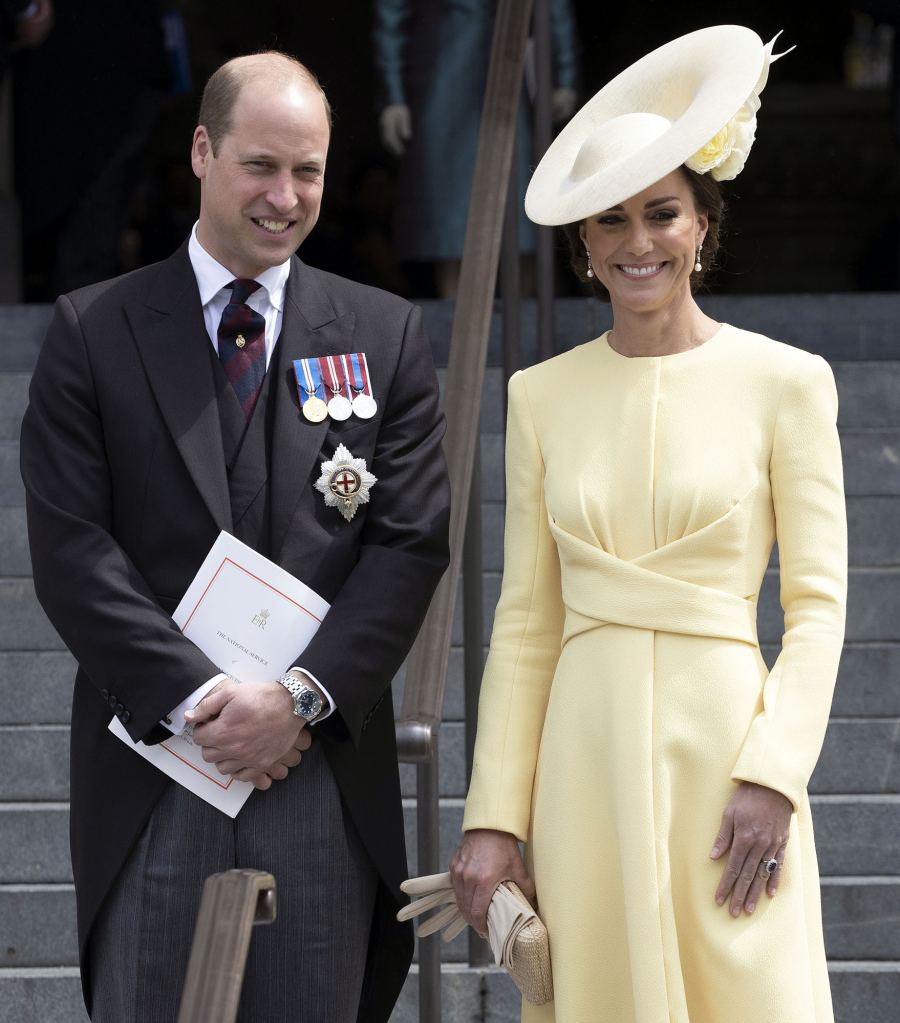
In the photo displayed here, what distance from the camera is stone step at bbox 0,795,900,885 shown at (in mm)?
3561

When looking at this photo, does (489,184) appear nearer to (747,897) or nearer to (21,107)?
(747,897)

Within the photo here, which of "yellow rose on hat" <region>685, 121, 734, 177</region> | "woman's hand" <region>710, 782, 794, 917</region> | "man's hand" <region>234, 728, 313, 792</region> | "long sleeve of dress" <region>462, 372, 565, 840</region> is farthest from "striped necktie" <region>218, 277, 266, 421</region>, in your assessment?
"woman's hand" <region>710, 782, 794, 917</region>

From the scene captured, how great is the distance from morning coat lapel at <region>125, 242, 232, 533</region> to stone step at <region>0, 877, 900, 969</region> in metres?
1.45

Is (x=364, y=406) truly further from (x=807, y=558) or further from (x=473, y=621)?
(x=473, y=621)

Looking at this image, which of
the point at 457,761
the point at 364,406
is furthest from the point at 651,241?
the point at 457,761

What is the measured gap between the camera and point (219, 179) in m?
2.31

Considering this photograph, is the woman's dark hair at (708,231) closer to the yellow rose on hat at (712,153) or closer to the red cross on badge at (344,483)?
the yellow rose on hat at (712,153)

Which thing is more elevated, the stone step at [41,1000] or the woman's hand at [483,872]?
the woman's hand at [483,872]

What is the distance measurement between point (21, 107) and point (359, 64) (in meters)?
1.51

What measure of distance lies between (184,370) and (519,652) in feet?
1.94

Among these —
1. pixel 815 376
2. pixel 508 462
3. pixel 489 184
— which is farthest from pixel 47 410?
pixel 489 184

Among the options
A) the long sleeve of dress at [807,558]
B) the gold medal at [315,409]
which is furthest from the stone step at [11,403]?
the long sleeve of dress at [807,558]

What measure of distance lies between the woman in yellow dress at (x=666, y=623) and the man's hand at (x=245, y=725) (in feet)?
0.90

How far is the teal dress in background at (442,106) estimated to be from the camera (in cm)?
588
